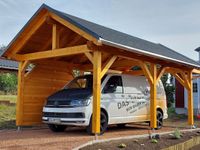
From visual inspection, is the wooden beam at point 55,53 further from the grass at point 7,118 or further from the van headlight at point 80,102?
the grass at point 7,118

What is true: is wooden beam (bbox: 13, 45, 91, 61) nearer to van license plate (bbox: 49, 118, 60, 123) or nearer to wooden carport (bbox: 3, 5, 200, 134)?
wooden carport (bbox: 3, 5, 200, 134)

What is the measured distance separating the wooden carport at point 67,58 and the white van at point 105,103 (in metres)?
0.68

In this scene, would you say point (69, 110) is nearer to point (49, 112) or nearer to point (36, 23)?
point (49, 112)

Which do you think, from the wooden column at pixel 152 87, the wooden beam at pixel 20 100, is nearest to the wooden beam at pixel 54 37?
the wooden beam at pixel 20 100

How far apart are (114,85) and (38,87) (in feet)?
11.1

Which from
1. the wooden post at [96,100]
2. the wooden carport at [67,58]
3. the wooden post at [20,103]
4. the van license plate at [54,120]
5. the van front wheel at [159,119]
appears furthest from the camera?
the van front wheel at [159,119]

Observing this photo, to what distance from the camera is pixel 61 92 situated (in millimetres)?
10578

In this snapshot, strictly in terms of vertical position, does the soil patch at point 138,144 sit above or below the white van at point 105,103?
below

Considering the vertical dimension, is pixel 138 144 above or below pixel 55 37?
below

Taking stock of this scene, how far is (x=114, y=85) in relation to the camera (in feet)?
35.7

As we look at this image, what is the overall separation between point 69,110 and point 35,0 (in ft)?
14.4

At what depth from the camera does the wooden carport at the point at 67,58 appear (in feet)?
30.7

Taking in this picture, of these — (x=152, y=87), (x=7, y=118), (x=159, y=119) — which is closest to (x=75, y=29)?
(x=152, y=87)

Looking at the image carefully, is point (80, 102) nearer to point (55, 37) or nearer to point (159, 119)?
point (55, 37)
